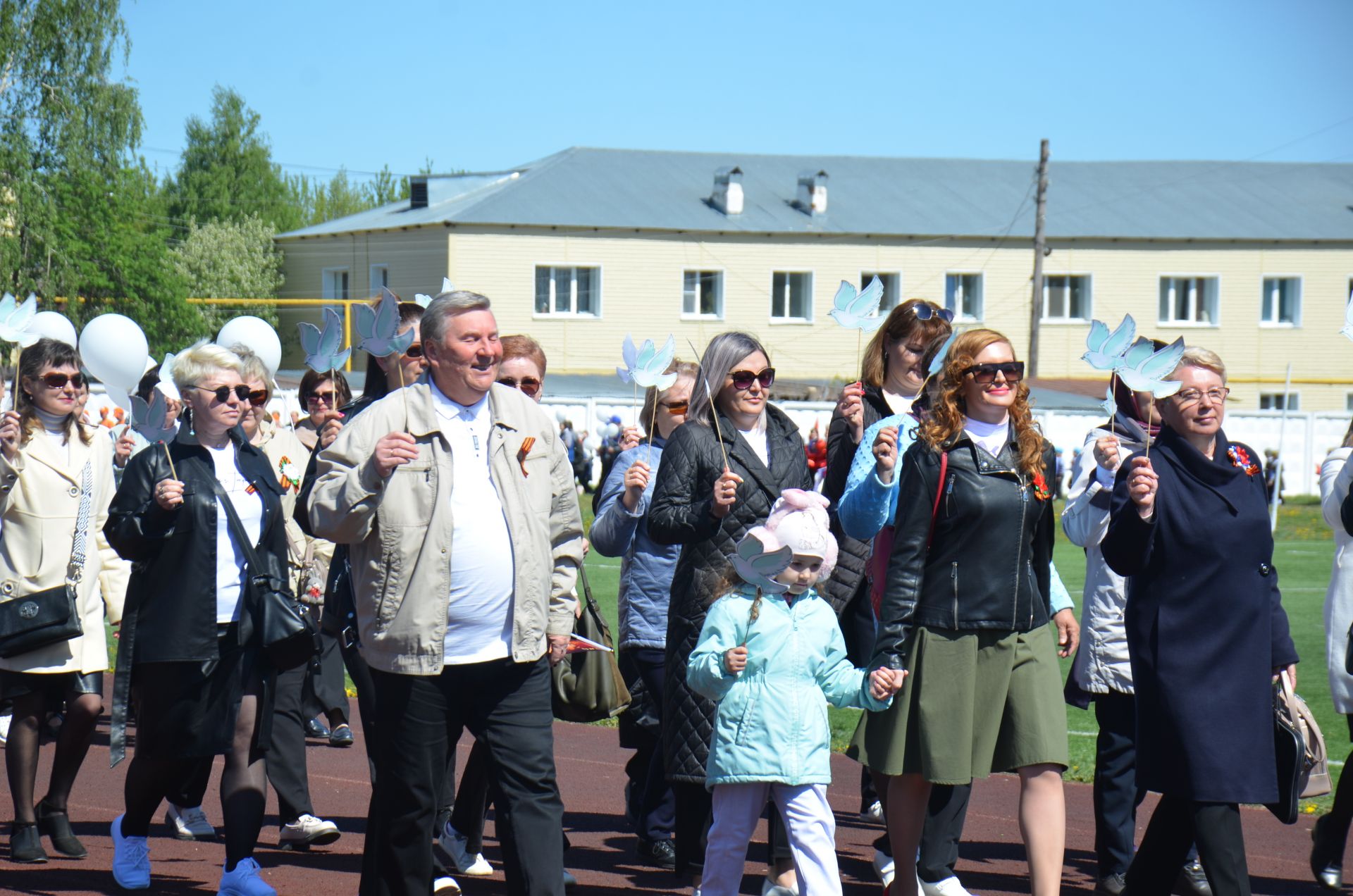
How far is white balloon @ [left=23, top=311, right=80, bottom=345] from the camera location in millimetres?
7203

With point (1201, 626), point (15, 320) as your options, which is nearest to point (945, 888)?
point (1201, 626)

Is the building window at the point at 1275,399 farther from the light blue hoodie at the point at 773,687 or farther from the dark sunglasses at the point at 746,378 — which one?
the light blue hoodie at the point at 773,687

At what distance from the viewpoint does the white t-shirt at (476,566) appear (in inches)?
178

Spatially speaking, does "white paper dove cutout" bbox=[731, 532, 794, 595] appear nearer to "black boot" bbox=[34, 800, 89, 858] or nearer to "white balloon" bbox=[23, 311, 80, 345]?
"black boot" bbox=[34, 800, 89, 858]

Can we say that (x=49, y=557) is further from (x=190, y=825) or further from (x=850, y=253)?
(x=850, y=253)

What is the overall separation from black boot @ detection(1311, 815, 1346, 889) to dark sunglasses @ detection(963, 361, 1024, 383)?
2242 mm

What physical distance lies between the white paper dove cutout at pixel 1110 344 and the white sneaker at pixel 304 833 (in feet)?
11.4

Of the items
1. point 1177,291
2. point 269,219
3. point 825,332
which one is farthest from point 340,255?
point 269,219

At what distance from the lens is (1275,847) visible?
6.61 m

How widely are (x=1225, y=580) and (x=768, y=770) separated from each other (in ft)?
5.09

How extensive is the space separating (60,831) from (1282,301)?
4864cm

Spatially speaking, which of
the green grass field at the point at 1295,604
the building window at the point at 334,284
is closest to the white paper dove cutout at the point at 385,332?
the green grass field at the point at 1295,604

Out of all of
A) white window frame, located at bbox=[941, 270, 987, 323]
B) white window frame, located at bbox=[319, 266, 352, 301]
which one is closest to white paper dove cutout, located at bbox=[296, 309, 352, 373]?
white window frame, located at bbox=[941, 270, 987, 323]

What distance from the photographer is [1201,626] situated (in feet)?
16.0
